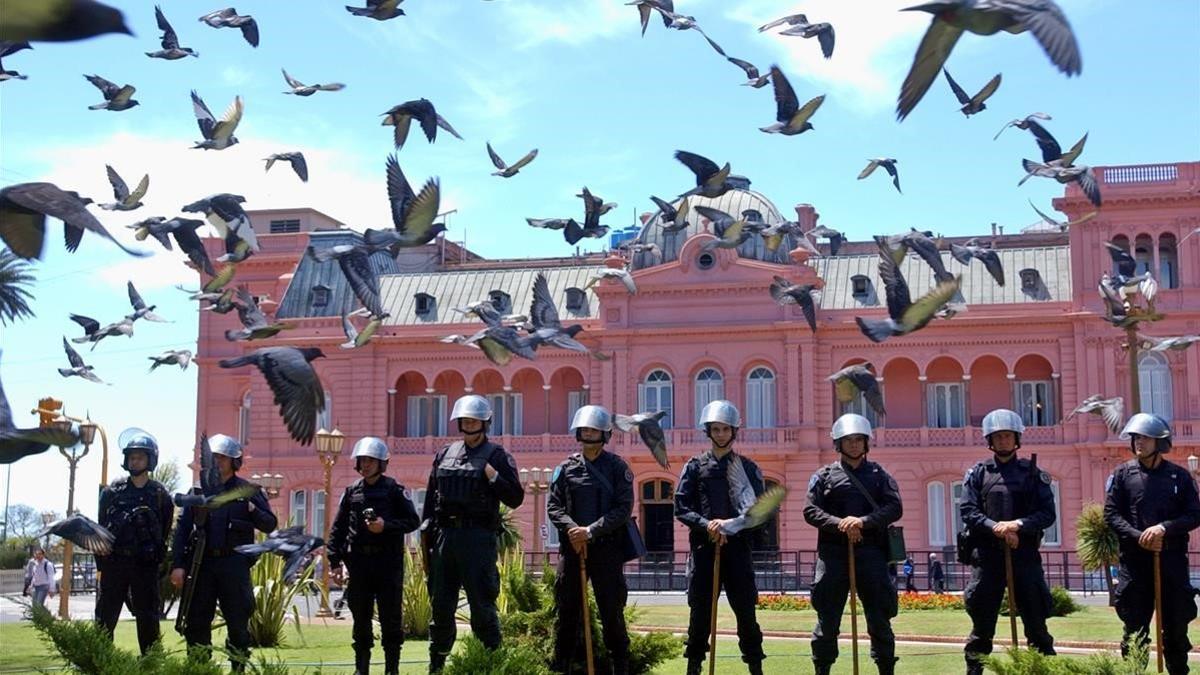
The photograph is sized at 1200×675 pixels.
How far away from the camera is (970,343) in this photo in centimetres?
4791

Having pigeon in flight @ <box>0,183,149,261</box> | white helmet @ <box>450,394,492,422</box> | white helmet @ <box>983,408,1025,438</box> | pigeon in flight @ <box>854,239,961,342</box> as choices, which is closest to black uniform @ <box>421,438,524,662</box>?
white helmet @ <box>450,394,492,422</box>

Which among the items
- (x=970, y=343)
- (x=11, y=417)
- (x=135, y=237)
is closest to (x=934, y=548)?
(x=970, y=343)

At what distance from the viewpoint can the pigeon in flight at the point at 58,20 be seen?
335 cm

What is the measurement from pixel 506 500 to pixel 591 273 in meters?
42.8

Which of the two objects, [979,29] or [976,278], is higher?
[976,278]

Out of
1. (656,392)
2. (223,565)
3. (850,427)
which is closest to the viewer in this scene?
(850,427)

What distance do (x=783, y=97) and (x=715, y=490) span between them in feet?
16.5

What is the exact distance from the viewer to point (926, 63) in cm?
619

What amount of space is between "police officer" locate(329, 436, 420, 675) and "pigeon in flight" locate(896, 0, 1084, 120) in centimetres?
683

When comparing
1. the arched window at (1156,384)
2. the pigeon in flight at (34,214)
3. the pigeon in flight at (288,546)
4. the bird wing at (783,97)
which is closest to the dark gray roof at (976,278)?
the arched window at (1156,384)

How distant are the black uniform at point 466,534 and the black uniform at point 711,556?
1.37 m

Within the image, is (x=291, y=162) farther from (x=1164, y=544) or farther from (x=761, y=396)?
(x=761, y=396)

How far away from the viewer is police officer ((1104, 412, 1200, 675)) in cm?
1084

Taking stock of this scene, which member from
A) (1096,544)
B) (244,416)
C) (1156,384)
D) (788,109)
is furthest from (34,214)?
(244,416)
